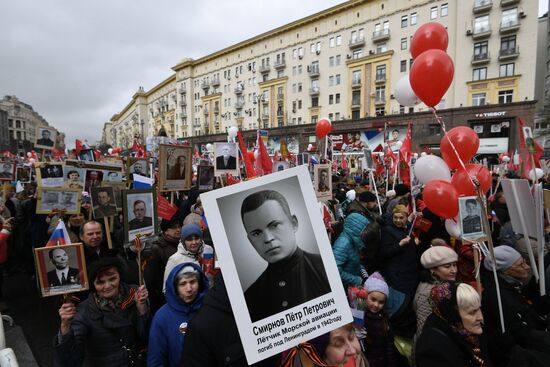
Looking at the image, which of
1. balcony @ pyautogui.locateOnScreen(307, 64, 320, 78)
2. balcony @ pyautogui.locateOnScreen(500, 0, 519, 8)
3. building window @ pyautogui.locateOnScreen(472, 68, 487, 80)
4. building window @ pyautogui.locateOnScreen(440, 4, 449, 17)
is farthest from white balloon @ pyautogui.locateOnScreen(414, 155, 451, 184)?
balcony @ pyautogui.locateOnScreen(307, 64, 320, 78)

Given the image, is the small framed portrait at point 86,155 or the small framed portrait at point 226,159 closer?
the small framed portrait at point 226,159

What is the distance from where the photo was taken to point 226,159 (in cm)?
642

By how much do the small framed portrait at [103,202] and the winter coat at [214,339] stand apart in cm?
299

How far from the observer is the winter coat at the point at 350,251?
3155mm

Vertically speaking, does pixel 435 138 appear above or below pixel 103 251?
above

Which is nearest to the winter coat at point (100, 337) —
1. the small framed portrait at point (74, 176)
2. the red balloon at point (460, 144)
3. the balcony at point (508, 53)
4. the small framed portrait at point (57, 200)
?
the small framed portrait at point (57, 200)

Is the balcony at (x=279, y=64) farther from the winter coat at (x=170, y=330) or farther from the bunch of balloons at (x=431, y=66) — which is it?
the winter coat at (x=170, y=330)

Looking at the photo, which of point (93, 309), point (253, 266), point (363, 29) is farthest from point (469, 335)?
point (363, 29)

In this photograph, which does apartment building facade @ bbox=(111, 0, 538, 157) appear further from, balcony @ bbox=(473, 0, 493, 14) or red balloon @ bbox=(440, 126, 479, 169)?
red balloon @ bbox=(440, 126, 479, 169)

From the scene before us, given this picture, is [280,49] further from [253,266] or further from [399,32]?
[253,266]

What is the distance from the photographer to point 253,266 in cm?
134

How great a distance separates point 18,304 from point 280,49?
4726cm

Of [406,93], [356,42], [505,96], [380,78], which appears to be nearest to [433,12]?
[380,78]

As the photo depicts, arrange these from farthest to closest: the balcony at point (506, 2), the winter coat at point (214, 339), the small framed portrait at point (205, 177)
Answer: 1. the balcony at point (506, 2)
2. the small framed portrait at point (205, 177)
3. the winter coat at point (214, 339)
